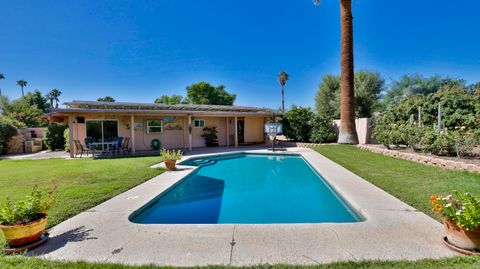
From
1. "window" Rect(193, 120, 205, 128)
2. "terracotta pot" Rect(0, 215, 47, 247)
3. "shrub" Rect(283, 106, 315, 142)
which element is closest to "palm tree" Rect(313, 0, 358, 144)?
"shrub" Rect(283, 106, 315, 142)

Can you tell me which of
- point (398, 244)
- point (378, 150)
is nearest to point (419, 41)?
point (378, 150)

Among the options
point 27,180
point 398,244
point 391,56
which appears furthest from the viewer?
point 391,56

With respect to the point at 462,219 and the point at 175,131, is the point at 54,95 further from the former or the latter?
the point at 462,219

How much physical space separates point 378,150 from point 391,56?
1452 centimetres

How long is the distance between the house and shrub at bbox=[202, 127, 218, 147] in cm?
29

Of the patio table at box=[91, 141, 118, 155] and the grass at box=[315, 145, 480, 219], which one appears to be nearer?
the grass at box=[315, 145, 480, 219]

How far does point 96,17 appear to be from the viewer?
12.5 meters

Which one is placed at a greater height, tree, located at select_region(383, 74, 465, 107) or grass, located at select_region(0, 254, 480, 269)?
tree, located at select_region(383, 74, 465, 107)

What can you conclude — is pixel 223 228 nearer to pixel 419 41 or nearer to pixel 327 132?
pixel 327 132

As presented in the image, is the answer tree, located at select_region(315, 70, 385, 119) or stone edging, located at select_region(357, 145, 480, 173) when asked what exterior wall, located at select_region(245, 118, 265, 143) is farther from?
stone edging, located at select_region(357, 145, 480, 173)

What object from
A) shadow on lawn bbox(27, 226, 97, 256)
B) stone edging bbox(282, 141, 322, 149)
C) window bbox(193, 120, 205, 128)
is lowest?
shadow on lawn bbox(27, 226, 97, 256)

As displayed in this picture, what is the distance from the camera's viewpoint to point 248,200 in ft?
19.4

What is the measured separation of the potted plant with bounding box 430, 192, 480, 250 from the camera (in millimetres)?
2426

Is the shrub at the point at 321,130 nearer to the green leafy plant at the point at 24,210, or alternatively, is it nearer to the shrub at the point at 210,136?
the shrub at the point at 210,136
